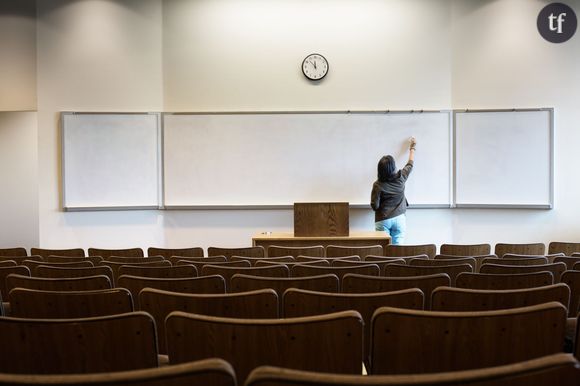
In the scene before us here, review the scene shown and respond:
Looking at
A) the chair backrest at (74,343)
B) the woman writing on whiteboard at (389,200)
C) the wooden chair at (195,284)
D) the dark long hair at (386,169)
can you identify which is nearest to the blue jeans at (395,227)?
the woman writing on whiteboard at (389,200)

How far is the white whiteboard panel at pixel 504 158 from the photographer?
645 cm

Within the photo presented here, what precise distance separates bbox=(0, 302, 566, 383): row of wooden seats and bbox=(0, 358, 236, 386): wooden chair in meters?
0.38

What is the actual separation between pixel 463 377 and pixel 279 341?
608mm

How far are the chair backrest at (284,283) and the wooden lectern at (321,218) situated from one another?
3.14 m

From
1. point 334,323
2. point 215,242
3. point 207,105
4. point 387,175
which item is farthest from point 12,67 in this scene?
point 334,323

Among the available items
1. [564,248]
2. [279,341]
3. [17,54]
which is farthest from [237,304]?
[17,54]

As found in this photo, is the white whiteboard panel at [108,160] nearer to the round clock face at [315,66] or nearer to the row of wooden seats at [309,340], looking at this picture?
the round clock face at [315,66]

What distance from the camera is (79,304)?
78.0 inches

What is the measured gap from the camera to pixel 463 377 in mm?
819

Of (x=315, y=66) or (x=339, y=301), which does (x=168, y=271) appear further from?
(x=315, y=66)

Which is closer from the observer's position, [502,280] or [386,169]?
[502,280]

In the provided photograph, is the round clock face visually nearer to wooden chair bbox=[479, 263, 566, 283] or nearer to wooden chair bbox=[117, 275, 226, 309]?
wooden chair bbox=[479, 263, 566, 283]

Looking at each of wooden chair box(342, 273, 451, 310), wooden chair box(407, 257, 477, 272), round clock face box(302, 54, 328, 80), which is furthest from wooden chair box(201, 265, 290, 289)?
round clock face box(302, 54, 328, 80)

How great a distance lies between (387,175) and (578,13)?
13.7ft
